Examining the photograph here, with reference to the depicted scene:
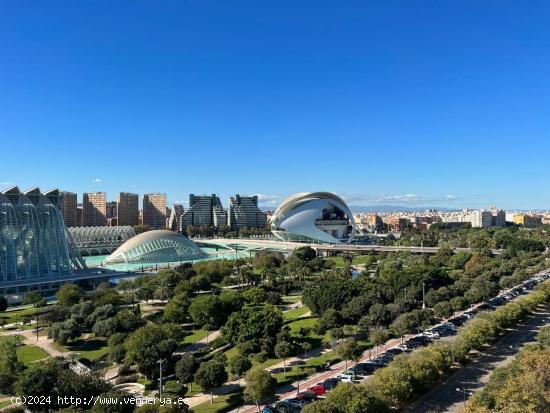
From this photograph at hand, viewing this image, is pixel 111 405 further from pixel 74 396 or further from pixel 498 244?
pixel 498 244

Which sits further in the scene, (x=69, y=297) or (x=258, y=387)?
(x=69, y=297)

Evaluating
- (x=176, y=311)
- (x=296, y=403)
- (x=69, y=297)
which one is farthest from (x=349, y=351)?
(x=69, y=297)

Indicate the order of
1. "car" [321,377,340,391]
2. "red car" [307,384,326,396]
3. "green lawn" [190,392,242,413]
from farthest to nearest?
"car" [321,377,340,391], "red car" [307,384,326,396], "green lawn" [190,392,242,413]

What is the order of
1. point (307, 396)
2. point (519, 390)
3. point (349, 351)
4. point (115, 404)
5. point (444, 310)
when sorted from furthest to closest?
point (444, 310) → point (349, 351) → point (307, 396) → point (115, 404) → point (519, 390)

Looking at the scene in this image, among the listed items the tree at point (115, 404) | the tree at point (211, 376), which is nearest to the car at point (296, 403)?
the tree at point (211, 376)

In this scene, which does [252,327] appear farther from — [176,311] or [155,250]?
[155,250]

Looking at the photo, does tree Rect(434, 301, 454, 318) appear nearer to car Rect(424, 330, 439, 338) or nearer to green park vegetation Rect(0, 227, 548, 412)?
green park vegetation Rect(0, 227, 548, 412)

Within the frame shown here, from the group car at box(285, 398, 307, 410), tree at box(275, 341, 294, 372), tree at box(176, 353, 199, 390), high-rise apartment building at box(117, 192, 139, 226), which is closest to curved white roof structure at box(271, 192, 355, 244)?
high-rise apartment building at box(117, 192, 139, 226)

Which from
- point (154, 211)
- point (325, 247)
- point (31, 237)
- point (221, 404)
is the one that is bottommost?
point (221, 404)
